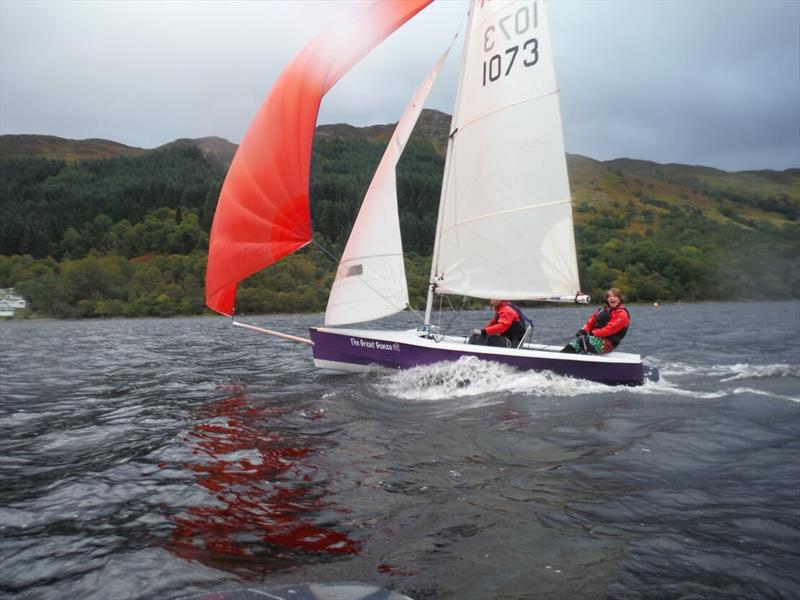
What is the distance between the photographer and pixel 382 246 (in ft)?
42.5

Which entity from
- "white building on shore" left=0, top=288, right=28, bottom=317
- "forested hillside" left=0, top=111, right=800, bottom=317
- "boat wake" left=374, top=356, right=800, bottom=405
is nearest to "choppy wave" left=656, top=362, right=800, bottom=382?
"boat wake" left=374, top=356, right=800, bottom=405

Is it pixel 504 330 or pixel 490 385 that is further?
pixel 504 330

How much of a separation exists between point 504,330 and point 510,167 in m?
3.40

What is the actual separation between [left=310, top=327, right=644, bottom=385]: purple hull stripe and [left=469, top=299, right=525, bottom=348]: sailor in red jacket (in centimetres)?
74

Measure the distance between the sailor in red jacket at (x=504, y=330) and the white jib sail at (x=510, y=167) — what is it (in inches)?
15.1

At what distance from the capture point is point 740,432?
779cm

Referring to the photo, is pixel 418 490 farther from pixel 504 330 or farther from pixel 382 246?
pixel 382 246

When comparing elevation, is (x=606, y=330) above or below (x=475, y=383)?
above

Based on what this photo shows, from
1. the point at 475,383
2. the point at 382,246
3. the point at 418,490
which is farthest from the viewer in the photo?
the point at 382,246

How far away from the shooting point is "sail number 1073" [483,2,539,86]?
12.3 meters

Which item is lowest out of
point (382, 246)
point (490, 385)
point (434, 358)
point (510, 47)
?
point (490, 385)

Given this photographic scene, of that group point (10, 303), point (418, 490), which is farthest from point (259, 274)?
point (418, 490)

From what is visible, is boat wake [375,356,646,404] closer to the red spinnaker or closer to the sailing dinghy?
the sailing dinghy

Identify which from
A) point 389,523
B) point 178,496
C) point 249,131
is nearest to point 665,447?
point 389,523
